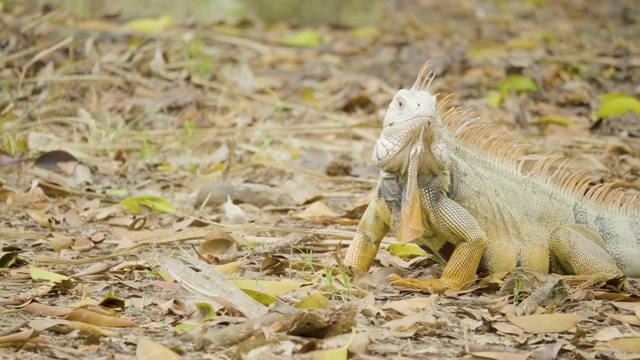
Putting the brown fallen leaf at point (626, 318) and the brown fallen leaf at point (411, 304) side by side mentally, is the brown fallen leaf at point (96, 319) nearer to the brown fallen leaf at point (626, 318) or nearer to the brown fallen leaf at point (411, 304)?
the brown fallen leaf at point (411, 304)

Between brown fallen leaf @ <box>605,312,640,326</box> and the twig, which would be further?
the twig

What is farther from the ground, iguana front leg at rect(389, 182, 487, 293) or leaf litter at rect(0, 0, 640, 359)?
iguana front leg at rect(389, 182, 487, 293)

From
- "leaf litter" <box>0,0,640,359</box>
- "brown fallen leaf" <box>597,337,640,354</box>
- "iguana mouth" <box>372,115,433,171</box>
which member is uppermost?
"iguana mouth" <box>372,115,433,171</box>

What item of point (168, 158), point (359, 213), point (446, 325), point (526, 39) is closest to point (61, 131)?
point (168, 158)

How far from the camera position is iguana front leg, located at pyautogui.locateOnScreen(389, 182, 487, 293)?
4.43 m

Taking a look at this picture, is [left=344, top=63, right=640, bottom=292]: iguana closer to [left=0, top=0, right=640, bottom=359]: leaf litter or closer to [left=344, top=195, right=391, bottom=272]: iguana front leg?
[left=344, top=195, right=391, bottom=272]: iguana front leg

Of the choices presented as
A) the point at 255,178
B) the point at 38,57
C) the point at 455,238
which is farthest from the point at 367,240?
the point at 38,57

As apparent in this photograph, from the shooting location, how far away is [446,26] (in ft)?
44.3

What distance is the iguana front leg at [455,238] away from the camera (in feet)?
14.5

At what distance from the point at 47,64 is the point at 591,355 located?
6.65 m

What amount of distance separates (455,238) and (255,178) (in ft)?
8.50

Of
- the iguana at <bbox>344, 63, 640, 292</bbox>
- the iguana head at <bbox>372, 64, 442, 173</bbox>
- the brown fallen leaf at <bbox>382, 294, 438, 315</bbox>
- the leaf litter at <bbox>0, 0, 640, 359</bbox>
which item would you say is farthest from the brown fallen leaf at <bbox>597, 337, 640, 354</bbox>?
the iguana head at <bbox>372, 64, 442, 173</bbox>

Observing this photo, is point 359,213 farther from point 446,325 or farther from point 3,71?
point 3,71

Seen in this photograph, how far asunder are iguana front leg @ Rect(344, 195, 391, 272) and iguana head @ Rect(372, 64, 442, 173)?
301 mm
